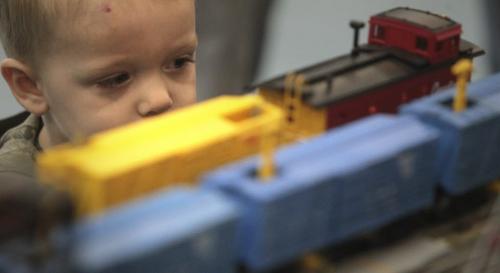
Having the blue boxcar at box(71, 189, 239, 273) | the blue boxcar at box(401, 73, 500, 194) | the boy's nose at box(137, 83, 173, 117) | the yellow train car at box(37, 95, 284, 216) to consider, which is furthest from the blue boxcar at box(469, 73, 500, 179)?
the boy's nose at box(137, 83, 173, 117)

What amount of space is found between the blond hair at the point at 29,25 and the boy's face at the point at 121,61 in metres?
0.02

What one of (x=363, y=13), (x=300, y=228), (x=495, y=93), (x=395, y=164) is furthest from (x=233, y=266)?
(x=363, y=13)

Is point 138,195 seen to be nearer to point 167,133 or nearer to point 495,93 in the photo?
point 167,133

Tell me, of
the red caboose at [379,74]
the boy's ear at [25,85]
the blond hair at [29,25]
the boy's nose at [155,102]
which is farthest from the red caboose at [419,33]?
the boy's ear at [25,85]

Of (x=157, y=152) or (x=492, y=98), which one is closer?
(x=157, y=152)

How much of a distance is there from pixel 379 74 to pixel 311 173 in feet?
0.81

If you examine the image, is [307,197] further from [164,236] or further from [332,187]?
[164,236]

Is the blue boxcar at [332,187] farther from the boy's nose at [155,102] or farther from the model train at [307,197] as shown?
the boy's nose at [155,102]

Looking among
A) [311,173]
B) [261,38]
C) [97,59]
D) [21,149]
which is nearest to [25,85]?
[21,149]

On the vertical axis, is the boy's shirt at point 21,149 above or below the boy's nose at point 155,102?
below

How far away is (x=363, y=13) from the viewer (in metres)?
2.21

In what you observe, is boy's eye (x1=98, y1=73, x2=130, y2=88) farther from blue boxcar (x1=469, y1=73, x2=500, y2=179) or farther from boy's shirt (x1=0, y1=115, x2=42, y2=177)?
blue boxcar (x1=469, y1=73, x2=500, y2=179)

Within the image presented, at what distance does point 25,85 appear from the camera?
138cm

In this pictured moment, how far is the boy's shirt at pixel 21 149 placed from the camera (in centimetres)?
136
